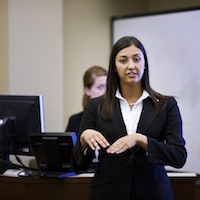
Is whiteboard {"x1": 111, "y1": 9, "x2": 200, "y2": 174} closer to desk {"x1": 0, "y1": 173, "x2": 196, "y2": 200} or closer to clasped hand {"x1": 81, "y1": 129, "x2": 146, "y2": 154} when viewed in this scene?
desk {"x1": 0, "y1": 173, "x2": 196, "y2": 200}

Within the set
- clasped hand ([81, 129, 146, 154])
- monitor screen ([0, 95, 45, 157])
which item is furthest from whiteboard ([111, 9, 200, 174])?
clasped hand ([81, 129, 146, 154])

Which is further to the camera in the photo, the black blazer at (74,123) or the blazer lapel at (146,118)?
the black blazer at (74,123)

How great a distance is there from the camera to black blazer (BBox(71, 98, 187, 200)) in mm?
1779

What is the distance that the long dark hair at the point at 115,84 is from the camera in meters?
1.86

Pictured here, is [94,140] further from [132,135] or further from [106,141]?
[132,135]

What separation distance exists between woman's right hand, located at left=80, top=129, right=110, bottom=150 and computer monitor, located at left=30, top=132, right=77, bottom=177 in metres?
0.45

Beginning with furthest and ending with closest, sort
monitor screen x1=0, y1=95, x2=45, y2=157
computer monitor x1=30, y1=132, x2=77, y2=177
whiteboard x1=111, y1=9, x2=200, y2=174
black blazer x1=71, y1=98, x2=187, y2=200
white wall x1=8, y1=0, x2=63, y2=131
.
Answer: white wall x1=8, y1=0, x2=63, y2=131, whiteboard x1=111, y1=9, x2=200, y2=174, monitor screen x1=0, y1=95, x2=45, y2=157, computer monitor x1=30, y1=132, x2=77, y2=177, black blazer x1=71, y1=98, x2=187, y2=200

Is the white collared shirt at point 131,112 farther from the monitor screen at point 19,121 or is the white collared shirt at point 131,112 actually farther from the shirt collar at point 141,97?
the monitor screen at point 19,121

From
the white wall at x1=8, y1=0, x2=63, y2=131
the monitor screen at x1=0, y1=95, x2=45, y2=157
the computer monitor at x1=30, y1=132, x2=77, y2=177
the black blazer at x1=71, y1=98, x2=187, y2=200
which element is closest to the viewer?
the black blazer at x1=71, y1=98, x2=187, y2=200

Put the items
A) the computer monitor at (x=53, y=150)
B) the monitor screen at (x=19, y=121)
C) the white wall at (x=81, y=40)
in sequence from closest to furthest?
the computer monitor at (x=53, y=150) → the monitor screen at (x=19, y=121) → the white wall at (x=81, y=40)

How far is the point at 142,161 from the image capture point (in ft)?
5.90

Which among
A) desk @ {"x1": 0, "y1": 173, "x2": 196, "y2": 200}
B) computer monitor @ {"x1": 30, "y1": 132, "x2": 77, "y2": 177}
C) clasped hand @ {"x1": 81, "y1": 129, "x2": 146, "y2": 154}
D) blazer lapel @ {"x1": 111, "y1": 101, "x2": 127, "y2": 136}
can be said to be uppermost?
blazer lapel @ {"x1": 111, "y1": 101, "x2": 127, "y2": 136}

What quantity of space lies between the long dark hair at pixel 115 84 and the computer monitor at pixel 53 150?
40 cm

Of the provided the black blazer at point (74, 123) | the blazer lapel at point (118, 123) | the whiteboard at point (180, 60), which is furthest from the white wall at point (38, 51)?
the blazer lapel at point (118, 123)
